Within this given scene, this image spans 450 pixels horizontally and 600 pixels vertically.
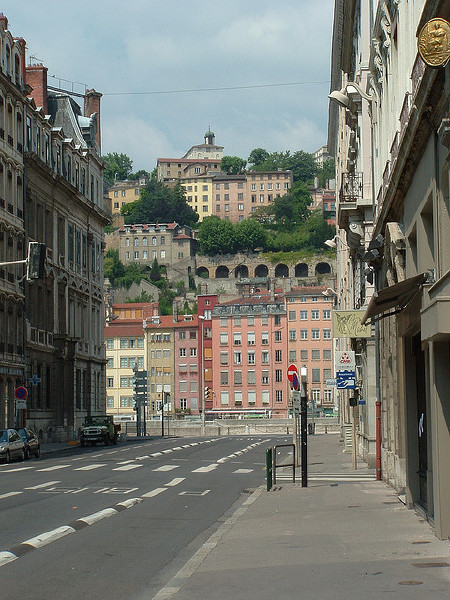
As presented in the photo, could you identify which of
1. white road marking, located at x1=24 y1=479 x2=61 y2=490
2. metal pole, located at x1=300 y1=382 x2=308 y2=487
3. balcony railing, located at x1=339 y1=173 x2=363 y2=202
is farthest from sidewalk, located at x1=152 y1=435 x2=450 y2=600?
balcony railing, located at x1=339 y1=173 x2=363 y2=202

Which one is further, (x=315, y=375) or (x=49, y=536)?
(x=315, y=375)

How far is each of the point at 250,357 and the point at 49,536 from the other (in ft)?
409

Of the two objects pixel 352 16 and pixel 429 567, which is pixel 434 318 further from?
pixel 352 16

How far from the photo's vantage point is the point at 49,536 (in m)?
15.3

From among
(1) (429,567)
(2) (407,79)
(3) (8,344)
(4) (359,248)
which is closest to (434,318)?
(1) (429,567)

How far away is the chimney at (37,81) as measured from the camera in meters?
72.9

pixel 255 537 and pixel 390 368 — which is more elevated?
pixel 390 368

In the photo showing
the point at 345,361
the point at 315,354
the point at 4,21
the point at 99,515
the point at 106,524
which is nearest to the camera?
the point at 106,524

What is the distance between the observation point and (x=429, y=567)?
1140cm

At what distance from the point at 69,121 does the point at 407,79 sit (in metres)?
60.8

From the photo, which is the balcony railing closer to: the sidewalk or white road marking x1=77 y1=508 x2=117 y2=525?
the sidewalk

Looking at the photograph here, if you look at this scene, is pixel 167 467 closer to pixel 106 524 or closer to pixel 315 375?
pixel 106 524

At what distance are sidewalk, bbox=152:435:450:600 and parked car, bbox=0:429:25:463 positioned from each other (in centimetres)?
2032

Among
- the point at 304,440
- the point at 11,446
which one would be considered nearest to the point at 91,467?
the point at 11,446
